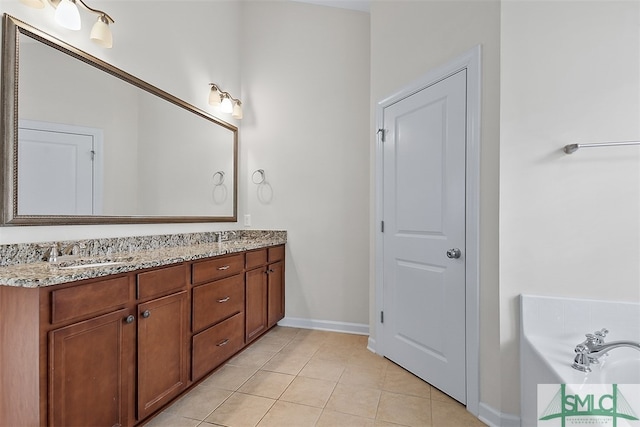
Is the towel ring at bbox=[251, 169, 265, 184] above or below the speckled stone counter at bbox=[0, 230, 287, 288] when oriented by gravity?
above

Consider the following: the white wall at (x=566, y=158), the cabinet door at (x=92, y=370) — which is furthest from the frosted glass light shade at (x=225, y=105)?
the white wall at (x=566, y=158)

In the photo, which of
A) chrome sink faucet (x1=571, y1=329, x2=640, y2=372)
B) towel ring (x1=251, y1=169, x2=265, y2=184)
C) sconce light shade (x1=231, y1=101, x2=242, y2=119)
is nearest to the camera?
chrome sink faucet (x1=571, y1=329, x2=640, y2=372)

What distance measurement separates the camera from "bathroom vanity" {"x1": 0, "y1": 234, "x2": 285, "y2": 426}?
1.17 meters

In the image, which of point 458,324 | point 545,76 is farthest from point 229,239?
point 545,76

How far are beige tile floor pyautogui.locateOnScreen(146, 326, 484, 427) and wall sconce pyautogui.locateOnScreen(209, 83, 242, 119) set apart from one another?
216 centimetres

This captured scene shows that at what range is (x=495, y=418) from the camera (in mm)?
1674

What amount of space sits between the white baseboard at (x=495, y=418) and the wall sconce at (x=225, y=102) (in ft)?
9.67

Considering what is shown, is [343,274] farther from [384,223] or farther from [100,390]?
[100,390]

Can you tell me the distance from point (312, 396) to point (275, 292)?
121 centimetres

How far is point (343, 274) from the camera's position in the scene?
123 inches

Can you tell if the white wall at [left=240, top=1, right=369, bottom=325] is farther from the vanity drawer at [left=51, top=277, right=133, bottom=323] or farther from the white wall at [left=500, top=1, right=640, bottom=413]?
the vanity drawer at [left=51, top=277, right=133, bottom=323]

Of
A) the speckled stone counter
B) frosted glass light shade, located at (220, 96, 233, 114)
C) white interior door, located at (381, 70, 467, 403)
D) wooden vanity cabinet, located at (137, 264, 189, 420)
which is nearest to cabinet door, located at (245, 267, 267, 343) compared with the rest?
the speckled stone counter

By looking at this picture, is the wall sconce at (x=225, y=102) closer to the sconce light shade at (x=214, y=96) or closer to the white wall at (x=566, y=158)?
the sconce light shade at (x=214, y=96)

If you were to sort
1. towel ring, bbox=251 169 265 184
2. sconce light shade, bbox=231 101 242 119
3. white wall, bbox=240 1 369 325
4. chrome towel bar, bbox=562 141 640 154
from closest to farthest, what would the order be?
chrome towel bar, bbox=562 141 640 154, white wall, bbox=240 1 369 325, sconce light shade, bbox=231 101 242 119, towel ring, bbox=251 169 265 184
